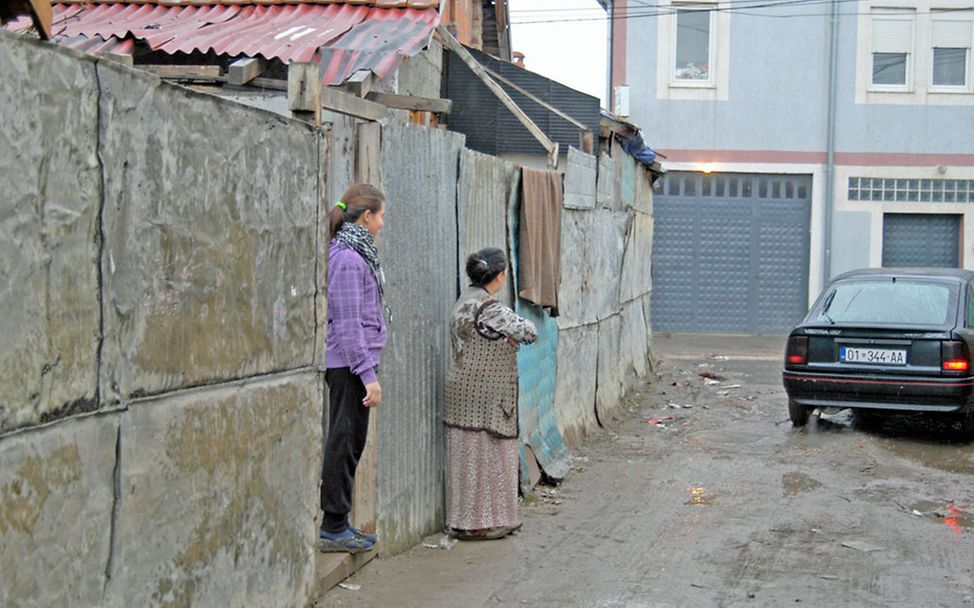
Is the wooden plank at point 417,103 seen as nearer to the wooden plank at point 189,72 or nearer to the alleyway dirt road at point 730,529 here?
the wooden plank at point 189,72

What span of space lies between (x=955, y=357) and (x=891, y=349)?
1.79 ft

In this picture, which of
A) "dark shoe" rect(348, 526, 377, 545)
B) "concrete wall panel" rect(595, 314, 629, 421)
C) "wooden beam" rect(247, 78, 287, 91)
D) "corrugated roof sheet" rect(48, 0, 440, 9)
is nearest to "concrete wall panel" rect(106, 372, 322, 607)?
"dark shoe" rect(348, 526, 377, 545)

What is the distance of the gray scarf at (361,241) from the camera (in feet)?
18.9

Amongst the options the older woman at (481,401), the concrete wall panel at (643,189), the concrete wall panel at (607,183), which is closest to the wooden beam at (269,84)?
the concrete wall panel at (607,183)

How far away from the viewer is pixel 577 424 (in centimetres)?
1080

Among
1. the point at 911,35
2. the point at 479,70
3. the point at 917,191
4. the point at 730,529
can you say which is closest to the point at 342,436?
the point at 730,529

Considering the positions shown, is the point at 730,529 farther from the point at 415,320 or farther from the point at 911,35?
the point at 911,35

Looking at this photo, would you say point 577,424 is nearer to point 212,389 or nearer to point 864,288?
point 864,288

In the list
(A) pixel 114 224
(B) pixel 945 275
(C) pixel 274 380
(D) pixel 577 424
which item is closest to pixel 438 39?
(D) pixel 577 424

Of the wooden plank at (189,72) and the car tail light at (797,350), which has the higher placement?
the wooden plank at (189,72)

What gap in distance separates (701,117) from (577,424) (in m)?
15.8

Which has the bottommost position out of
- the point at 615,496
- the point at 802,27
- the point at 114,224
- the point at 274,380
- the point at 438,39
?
the point at 615,496

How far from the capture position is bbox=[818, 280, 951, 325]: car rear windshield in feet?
36.8

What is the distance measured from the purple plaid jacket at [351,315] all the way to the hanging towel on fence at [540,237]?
9.87ft
